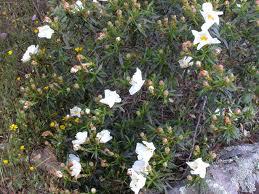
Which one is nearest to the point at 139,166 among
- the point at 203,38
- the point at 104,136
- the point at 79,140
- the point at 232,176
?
the point at 104,136

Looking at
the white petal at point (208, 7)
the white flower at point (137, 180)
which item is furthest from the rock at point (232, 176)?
the white petal at point (208, 7)

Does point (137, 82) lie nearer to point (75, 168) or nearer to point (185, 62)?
point (185, 62)

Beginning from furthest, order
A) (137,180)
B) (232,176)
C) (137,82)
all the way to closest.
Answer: (232,176)
(137,82)
(137,180)

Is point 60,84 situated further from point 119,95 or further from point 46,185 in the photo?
point 46,185

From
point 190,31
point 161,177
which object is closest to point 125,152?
point 161,177

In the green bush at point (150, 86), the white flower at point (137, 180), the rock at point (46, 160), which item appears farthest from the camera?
the rock at point (46, 160)

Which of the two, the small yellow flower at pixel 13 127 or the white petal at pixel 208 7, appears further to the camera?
the small yellow flower at pixel 13 127

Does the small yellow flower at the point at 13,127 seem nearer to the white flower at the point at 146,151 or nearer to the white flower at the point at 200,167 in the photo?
the white flower at the point at 146,151
